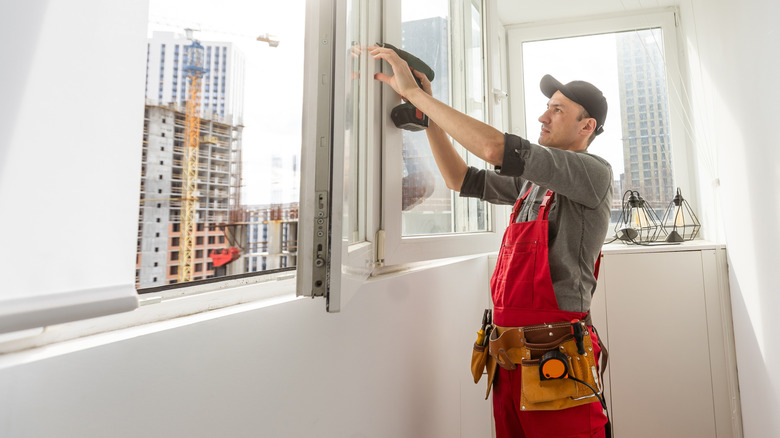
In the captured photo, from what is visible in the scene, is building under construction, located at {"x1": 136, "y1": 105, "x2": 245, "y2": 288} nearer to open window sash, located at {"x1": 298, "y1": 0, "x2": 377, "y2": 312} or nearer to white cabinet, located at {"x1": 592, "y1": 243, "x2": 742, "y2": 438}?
open window sash, located at {"x1": 298, "y1": 0, "x2": 377, "y2": 312}

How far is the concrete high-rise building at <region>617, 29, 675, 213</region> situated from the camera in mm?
2426

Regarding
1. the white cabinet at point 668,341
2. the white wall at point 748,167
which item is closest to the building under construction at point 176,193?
the white wall at point 748,167

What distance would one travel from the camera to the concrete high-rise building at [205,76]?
815mm

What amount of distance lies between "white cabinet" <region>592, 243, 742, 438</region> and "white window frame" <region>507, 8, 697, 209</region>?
2.29ft

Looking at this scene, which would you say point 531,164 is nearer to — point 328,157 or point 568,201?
point 568,201

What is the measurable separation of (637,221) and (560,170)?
5.21ft

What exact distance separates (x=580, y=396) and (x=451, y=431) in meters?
0.59

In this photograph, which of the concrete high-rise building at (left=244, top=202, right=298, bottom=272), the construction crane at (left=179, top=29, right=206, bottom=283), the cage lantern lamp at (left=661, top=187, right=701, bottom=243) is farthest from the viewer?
the cage lantern lamp at (left=661, top=187, right=701, bottom=243)

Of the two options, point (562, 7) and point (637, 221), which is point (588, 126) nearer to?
point (637, 221)

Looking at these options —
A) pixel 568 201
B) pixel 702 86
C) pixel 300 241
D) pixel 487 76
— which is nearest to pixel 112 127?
pixel 300 241

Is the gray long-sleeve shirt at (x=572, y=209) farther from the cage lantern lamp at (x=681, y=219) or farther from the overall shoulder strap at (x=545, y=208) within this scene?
the cage lantern lamp at (x=681, y=219)

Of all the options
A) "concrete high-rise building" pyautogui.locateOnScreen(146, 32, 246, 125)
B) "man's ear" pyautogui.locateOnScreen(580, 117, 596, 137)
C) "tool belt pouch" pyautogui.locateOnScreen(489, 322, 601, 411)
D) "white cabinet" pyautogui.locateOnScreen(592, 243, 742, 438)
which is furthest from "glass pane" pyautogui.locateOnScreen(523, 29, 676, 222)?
"concrete high-rise building" pyautogui.locateOnScreen(146, 32, 246, 125)

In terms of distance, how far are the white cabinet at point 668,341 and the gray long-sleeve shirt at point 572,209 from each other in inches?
32.4

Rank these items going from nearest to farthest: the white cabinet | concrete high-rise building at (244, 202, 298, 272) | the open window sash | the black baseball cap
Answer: the open window sash
concrete high-rise building at (244, 202, 298, 272)
the black baseball cap
the white cabinet
